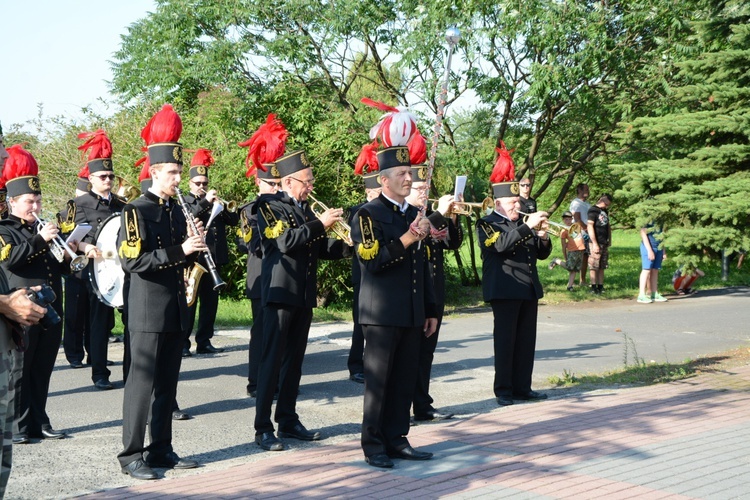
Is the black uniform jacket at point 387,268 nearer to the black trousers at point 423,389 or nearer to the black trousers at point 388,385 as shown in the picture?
the black trousers at point 388,385

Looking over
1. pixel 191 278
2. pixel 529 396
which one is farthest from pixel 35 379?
pixel 529 396

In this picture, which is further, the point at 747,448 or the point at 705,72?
the point at 705,72

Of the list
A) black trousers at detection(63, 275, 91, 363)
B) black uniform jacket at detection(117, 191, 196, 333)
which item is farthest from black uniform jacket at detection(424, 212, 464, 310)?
black trousers at detection(63, 275, 91, 363)

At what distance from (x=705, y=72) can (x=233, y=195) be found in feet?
27.6

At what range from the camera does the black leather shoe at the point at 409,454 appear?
21.8ft

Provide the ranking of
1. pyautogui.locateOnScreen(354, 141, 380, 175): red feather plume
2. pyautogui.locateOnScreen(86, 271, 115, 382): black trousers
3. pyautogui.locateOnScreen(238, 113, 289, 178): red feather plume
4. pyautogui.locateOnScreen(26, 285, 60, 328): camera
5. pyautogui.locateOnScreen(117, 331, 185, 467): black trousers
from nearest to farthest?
pyautogui.locateOnScreen(26, 285, 60, 328): camera, pyautogui.locateOnScreen(117, 331, 185, 467): black trousers, pyautogui.locateOnScreen(238, 113, 289, 178): red feather plume, pyautogui.locateOnScreen(86, 271, 115, 382): black trousers, pyautogui.locateOnScreen(354, 141, 380, 175): red feather plume

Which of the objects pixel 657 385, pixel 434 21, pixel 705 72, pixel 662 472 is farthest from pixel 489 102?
pixel 662 472

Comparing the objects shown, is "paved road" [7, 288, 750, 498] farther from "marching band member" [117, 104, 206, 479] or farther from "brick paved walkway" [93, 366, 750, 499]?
"brick paved walkway" [93, 366, 750, 499]

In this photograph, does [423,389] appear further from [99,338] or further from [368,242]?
[99,338]

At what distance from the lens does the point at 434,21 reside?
16.3 m

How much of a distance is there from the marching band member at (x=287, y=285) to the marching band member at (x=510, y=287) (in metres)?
2.09

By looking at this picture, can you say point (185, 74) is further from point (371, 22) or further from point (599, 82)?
point (599, 82)

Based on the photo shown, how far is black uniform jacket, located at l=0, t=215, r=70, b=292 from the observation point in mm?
7598

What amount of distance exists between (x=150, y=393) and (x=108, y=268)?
7.96 feet
